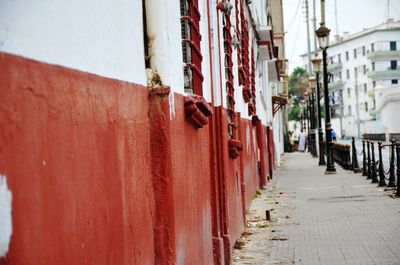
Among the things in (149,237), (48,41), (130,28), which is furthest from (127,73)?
(48,41)

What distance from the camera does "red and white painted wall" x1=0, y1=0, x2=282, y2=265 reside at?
2.42m

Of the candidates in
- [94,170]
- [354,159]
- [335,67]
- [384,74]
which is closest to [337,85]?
[335,67]

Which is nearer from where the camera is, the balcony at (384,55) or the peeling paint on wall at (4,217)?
the peeling paint on wall at (4,217)

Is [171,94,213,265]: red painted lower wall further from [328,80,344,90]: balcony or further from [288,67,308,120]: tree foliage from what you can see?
[288,67,308,120]: tree foliage

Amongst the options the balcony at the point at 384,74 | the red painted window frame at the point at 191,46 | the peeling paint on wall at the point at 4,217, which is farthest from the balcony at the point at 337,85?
the peeling paint on wall at the point at 4,217

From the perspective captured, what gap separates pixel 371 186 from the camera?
733 inches

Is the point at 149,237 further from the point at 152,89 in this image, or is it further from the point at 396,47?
the point at 396,47

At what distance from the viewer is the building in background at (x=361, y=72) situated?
94375mm

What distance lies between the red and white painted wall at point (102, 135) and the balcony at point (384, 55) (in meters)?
90.6

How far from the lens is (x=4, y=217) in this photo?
2.27m

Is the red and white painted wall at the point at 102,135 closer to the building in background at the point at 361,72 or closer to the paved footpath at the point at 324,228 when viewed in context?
the paved footpath at the point at 324,228

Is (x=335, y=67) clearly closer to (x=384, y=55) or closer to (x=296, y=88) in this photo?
(x=384, y=55)

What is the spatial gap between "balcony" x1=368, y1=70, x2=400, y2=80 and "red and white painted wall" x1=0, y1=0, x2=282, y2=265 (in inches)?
3599

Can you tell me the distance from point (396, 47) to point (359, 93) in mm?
11205
